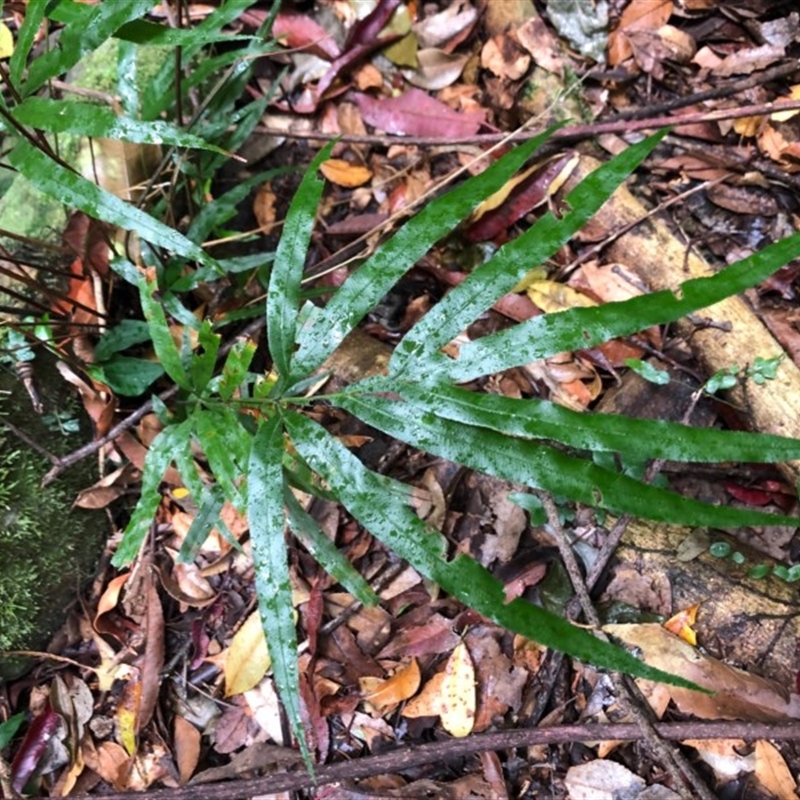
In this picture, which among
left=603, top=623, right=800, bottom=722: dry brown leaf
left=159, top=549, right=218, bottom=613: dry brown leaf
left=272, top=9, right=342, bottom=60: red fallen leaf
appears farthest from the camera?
left=272, top=9, right=342, bottom=60: red fallen leaf

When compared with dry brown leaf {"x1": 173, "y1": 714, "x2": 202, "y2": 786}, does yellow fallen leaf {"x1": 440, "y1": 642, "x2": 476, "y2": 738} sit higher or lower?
higher

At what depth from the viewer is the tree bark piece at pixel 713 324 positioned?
163 centimetres

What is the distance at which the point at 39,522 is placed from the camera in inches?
66.2

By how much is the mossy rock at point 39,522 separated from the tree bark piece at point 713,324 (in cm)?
135

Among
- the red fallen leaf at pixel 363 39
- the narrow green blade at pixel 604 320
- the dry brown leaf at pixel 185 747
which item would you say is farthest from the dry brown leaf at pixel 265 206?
the dry brown leaf at pixel 185 747

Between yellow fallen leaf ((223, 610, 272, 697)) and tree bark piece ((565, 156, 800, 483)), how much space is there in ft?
3.87

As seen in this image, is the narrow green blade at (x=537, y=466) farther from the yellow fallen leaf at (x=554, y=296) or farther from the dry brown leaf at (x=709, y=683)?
the yellow fallen leaf at (x=554, y=296)

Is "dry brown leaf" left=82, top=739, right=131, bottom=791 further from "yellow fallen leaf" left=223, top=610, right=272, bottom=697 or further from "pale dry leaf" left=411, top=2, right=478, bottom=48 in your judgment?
"pale dry leaf" left=411, top=2, right=478, bottom=48

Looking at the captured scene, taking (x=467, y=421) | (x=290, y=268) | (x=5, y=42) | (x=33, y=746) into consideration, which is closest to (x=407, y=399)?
(x=467, y=421)

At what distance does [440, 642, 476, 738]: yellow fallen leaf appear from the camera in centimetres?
157

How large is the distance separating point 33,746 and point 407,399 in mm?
1299

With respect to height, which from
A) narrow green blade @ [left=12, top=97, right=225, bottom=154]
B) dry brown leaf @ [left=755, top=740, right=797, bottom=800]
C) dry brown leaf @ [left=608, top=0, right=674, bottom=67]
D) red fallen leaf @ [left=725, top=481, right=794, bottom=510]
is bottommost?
dry brown leaf @ [left=755, top=740, right=797, bottom=800]

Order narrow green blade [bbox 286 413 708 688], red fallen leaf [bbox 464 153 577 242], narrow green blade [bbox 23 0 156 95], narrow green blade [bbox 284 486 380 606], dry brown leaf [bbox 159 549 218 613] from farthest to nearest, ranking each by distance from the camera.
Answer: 1. red fallen leaf [bbox 464 153 577 242]
2. dry brown leaf [bbox 159 549 218 613]
3. narrow green blade [bbox 284 486 380 606]
4. narrow green blade [bbox 23 0 156 95]
5. narrow green blade [bbox 286 413 708 688]

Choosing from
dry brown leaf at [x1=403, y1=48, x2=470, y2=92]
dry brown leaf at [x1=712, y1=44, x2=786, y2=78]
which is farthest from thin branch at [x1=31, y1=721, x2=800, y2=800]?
dry brown leaf at [x1=403, y1=48, x2=470, y2=92]
